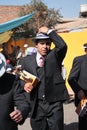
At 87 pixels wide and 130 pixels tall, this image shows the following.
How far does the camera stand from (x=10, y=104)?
3553 mm

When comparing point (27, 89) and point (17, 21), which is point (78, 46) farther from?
point (27, 89)

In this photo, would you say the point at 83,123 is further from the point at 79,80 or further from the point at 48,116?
the point at 48,116

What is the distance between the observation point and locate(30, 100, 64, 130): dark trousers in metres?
5.37

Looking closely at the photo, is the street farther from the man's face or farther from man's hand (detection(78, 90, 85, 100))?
the man's face

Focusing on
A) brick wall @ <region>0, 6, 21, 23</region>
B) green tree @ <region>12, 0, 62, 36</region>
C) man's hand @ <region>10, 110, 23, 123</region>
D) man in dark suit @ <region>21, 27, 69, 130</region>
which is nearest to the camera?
man's hand @ <region>10, 110, 23, 123</region>

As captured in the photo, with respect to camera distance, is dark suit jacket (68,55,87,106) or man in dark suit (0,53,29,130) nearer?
man in dark suit (0,53,29,130)

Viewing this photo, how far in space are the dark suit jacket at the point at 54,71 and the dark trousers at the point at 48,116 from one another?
98mm

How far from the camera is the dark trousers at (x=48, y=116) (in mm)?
5367

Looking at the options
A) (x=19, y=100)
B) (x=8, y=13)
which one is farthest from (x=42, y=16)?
(x=19, y=100)

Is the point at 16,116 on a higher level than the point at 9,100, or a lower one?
lower

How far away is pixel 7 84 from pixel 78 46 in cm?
948

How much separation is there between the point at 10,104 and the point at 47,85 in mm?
1845

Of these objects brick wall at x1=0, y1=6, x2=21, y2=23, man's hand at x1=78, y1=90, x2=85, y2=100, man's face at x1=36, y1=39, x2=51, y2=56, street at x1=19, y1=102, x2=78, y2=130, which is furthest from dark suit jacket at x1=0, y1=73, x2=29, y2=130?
brick wall at x1=0, y1=6, x2=21, y2=23

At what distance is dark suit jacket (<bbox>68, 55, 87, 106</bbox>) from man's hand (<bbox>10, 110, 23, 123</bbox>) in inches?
96.9
